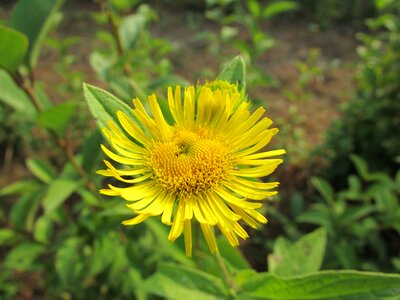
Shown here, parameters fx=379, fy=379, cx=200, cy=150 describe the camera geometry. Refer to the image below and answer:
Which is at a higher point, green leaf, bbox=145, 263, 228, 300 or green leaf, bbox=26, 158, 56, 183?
green leaf, bbox=26, 158, 56, 183

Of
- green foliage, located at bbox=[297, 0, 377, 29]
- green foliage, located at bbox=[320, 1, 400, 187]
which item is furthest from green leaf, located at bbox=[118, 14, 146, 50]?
green foliage, located at bbox=[297, 0, 377, 29]

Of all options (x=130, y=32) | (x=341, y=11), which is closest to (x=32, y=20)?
(x=130, y=32)

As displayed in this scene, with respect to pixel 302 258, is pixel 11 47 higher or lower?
higher

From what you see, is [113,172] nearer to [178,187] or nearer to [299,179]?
[178,187]

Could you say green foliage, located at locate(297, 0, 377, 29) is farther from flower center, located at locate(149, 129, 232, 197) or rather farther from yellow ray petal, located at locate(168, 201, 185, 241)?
yellow ray petal, located at locate(168, 201, 185, 241)

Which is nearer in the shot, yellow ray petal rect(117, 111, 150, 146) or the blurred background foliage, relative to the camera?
yellow ray petal rect(117, 111, 150, 146)

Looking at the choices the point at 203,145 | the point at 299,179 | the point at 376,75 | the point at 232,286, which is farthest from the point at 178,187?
the point at 299,179

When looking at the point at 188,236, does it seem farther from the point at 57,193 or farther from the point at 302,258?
the point at 57,193
